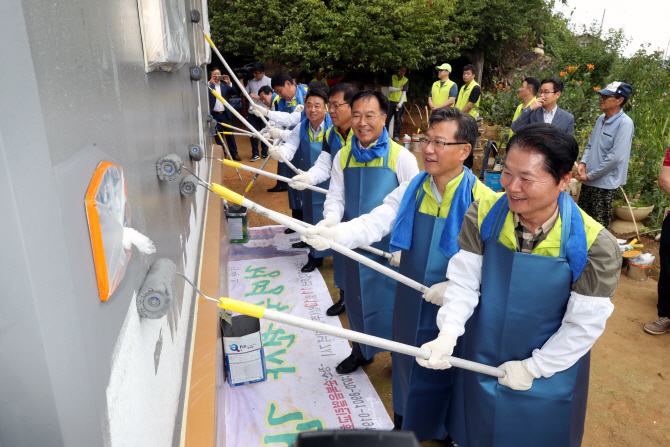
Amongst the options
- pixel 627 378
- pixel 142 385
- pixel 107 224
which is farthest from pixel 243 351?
pixel 627 378

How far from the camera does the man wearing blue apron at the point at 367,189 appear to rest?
119 inches

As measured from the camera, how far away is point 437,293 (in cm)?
219

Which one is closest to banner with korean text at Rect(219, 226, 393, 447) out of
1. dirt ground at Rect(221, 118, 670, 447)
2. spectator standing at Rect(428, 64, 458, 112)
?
dirt ground at Rect(221, 118, 670, 447)

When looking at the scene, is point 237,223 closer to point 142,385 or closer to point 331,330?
point 331,330

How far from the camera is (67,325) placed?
68 centimetres

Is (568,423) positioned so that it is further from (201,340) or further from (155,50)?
(155,50)

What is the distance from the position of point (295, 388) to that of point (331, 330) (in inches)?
68.4

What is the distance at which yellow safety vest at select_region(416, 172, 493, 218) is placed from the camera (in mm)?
2281

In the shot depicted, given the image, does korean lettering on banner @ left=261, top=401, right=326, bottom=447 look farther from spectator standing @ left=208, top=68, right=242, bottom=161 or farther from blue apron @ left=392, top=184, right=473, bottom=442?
spectator standing @ left=208, top=68, right=242, bottom=161

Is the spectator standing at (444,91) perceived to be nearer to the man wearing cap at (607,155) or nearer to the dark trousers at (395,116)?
the dark trousers at (395,116)

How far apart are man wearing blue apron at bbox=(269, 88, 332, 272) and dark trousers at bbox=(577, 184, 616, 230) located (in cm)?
292

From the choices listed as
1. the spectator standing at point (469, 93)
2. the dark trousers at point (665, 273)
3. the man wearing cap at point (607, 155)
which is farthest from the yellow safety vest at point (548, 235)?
the spectator standing at point (469, 93)

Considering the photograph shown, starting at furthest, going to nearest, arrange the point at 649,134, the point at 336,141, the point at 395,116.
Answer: the point at 395,116, the point at 649,134, the point at 336,141

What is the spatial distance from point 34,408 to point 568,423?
6.32 feet
